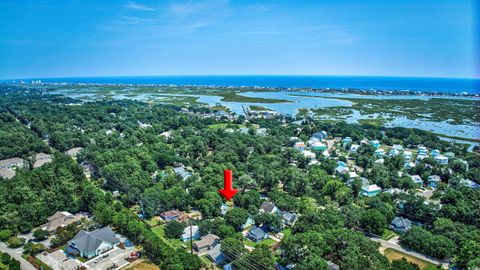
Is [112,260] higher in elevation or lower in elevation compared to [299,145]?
lower

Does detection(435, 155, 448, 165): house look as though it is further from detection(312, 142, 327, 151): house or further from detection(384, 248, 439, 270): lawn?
detection(384, 248, 439, 270): lawn

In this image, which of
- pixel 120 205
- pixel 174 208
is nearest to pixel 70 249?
Result: pixel 120 205

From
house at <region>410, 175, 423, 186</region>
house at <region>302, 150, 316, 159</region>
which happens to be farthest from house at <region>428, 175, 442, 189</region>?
house at <region>302, 150, 316, 159</region>

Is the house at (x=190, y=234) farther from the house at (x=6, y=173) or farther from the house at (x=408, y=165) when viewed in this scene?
the house at (x=408, y=165)

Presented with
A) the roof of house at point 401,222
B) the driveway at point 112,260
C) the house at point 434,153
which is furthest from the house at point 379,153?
the driveway at point 112,260

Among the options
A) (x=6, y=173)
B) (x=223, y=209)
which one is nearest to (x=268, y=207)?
(x=223, y=209)

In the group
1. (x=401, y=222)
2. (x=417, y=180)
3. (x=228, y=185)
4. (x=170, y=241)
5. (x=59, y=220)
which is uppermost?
(x=228, y=185)

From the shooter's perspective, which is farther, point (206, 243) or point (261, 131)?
point (261, 131)

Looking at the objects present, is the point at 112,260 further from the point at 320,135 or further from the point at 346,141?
the point at 320,135
